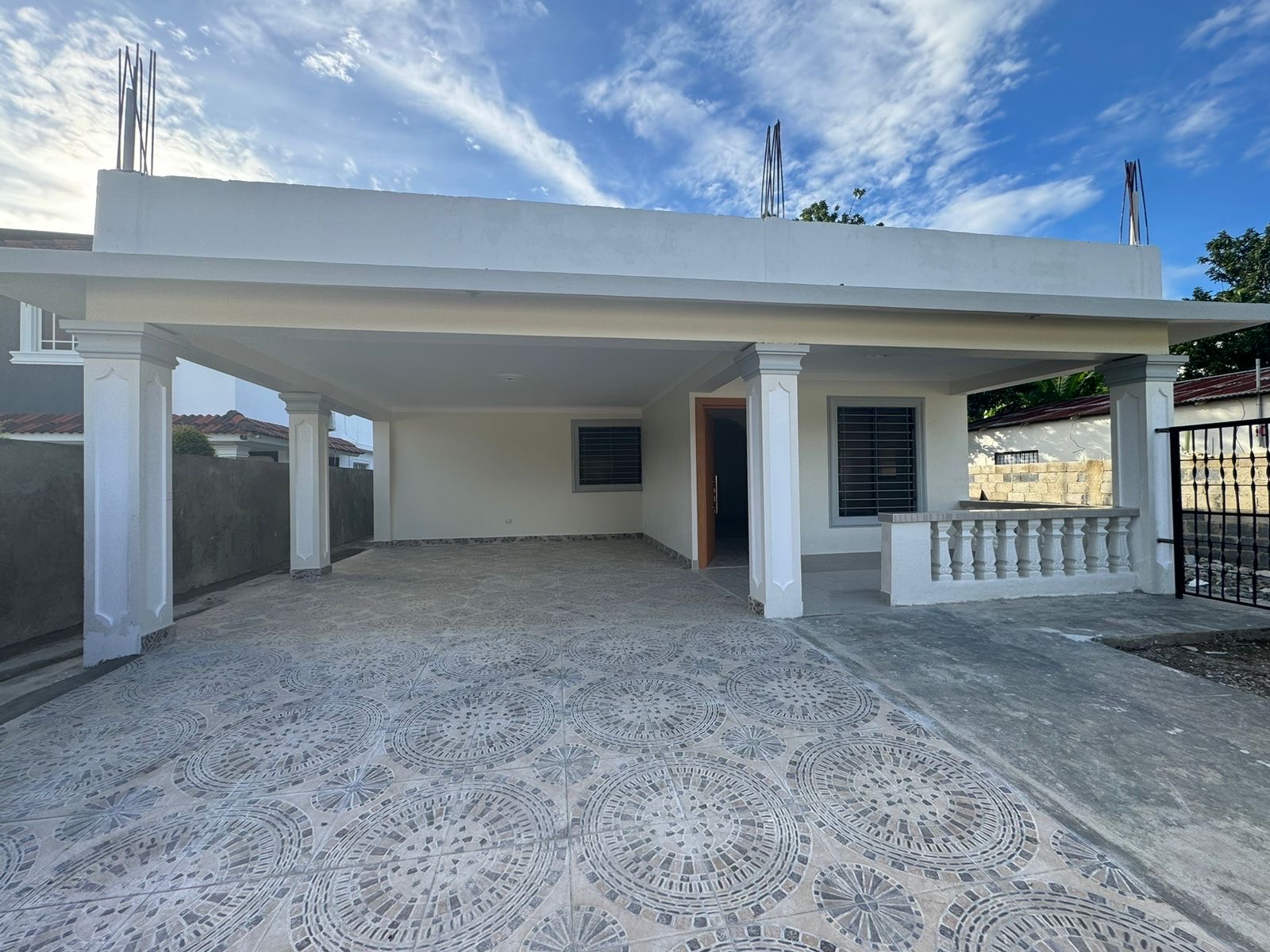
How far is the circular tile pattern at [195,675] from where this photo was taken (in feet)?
→ 9.27

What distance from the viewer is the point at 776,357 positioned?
407 cm

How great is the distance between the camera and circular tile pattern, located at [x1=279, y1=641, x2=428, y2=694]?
2951mm

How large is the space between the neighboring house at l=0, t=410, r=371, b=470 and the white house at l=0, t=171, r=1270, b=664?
3.70m

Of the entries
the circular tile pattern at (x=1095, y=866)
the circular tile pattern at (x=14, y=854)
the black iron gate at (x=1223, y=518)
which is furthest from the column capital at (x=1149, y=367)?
the circular tile pattern at (x=14, y=854)

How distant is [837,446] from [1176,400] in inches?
281

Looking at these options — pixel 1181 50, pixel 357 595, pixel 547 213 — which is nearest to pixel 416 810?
pixel 357 595

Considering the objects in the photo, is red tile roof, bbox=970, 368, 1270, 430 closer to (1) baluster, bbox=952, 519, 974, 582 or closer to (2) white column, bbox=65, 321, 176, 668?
(1) baluster, bbox=952, 519, 974, 582

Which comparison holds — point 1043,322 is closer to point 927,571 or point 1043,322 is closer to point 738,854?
point 927,571

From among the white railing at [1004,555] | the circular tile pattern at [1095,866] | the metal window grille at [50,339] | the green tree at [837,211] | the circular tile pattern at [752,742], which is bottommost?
the circular tile pattern at [1095,866]

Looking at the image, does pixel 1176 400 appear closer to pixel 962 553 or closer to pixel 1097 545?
pixel 1097 545

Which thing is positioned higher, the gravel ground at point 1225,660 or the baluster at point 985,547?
the baluster at point 985,547

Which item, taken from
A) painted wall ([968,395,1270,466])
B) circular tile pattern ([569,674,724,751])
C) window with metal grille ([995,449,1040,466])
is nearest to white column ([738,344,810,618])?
circular tile pattern ([569,674,724,751])

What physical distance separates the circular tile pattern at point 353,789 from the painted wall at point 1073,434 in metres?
10.5

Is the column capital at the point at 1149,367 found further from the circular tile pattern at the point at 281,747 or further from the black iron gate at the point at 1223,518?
the circular tile pattern at the point at 281,747
